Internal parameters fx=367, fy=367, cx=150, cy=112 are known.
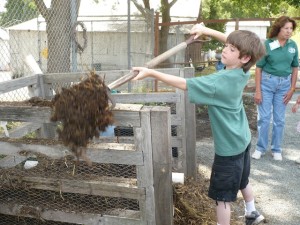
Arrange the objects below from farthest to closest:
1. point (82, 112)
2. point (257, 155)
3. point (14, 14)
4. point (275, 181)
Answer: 1. point (14, 14)
2. point (257, 155)
3. point (275, 181)
4. point (82, 112)

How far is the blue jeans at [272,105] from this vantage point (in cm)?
478

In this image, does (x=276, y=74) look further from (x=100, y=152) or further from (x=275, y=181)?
(x=100, y=152)

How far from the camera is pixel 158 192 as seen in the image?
2.50 meters

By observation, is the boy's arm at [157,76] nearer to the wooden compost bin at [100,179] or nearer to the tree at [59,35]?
the wooden compost bin at [100,179]

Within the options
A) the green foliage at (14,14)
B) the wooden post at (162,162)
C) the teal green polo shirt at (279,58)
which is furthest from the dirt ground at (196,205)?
the green foliage at (14,14)

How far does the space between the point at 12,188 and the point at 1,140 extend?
408 millimetres

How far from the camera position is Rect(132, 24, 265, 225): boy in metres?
2.41

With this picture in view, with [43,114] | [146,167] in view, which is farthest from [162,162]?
[43,114]

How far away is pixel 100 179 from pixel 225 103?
1.04 m

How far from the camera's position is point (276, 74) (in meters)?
4.75

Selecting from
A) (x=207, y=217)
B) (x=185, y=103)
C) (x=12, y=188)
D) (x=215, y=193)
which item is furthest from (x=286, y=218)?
(x=12, y=188)

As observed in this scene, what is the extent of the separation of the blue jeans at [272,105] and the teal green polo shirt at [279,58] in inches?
3.2

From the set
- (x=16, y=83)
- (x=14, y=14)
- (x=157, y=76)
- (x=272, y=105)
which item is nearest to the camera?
(x=157, y=76)

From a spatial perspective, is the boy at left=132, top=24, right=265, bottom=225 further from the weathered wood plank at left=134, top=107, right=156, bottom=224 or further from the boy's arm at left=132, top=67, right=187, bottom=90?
the weathered wood plank at left=134, top=107, right=156, bottom=224
